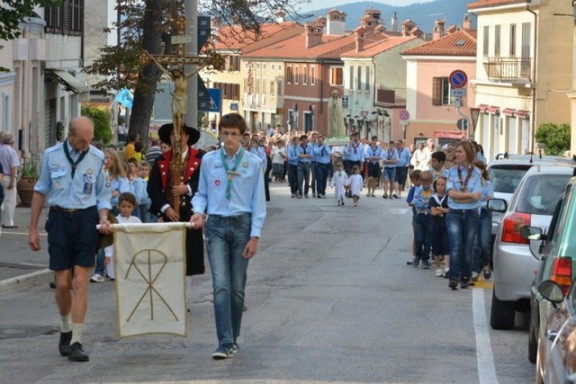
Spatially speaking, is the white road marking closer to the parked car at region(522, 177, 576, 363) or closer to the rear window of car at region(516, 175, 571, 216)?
the parked car at region(522, 177, 576, 363)

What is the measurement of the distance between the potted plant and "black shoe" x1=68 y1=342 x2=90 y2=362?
1958 cm

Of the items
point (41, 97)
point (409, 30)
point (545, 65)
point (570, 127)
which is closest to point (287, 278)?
point (41, 97)

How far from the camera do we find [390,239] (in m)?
25.9

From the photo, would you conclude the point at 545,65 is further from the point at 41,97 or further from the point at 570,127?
the point at 41,97

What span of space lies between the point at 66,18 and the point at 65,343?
3292 cm

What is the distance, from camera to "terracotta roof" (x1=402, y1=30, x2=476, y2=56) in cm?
9094

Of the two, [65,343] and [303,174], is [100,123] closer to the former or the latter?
[303,174]

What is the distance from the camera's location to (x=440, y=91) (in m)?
90.9

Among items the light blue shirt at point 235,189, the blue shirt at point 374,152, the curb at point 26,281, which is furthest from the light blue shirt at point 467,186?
the blue shirt at point 374,152

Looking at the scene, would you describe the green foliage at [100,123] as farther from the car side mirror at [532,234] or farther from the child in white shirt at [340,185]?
the car side mirror at [532,234]

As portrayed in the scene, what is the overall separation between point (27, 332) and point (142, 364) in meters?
2.29

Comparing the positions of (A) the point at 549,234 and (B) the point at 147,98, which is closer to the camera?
(A) the point at 549,234

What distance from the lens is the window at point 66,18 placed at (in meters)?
40.1

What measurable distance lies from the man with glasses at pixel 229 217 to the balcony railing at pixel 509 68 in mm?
51895
